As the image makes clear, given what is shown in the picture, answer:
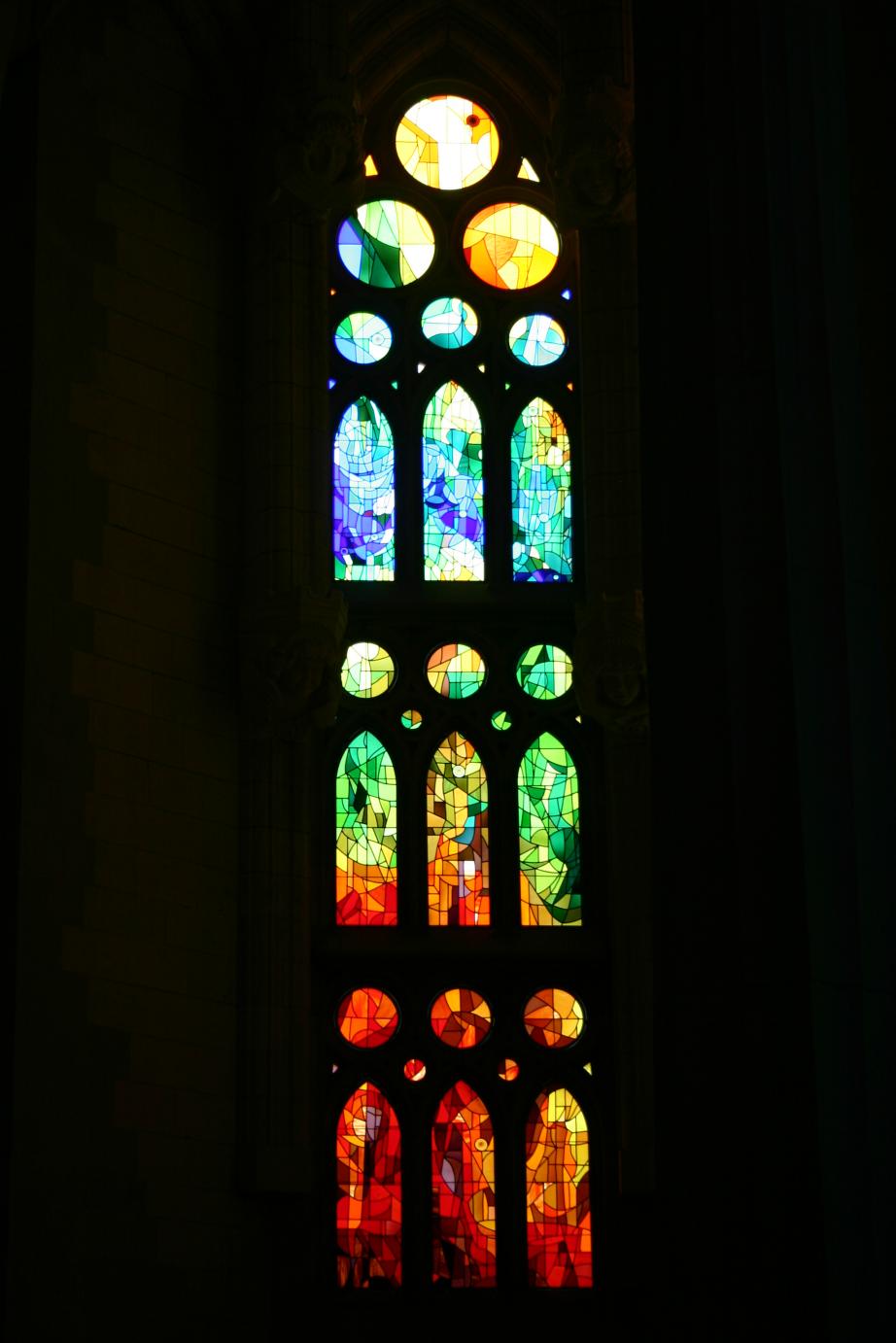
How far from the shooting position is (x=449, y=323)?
1214cm

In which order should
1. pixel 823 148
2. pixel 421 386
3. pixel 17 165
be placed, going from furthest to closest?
1. pixel 421 386
2. pixel 17 165
3. pixel 823 148

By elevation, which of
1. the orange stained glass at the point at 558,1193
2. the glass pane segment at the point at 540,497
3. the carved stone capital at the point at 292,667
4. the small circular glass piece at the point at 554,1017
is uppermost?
the glass pane segment at the point at 540,497

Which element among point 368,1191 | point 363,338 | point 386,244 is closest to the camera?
point 368,1191

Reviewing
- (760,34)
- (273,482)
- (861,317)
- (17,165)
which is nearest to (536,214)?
(273,482)

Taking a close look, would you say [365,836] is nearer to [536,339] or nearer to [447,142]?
[536,339]

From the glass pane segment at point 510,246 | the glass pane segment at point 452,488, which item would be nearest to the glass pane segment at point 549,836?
the glass pane segment at point 452,488

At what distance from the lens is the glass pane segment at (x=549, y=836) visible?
11.3m

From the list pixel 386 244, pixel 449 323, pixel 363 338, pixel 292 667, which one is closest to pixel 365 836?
pixel 292 667

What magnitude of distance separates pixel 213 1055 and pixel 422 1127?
1.14 metres

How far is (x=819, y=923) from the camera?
498 cm

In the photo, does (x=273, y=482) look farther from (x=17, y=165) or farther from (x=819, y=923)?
(x=819, y=923)

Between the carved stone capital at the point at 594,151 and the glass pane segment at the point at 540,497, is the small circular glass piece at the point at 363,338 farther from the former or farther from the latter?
the carved stone capital at the point at 594,151

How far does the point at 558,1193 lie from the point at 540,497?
3.20 m

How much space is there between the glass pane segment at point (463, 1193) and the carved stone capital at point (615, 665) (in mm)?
1765
